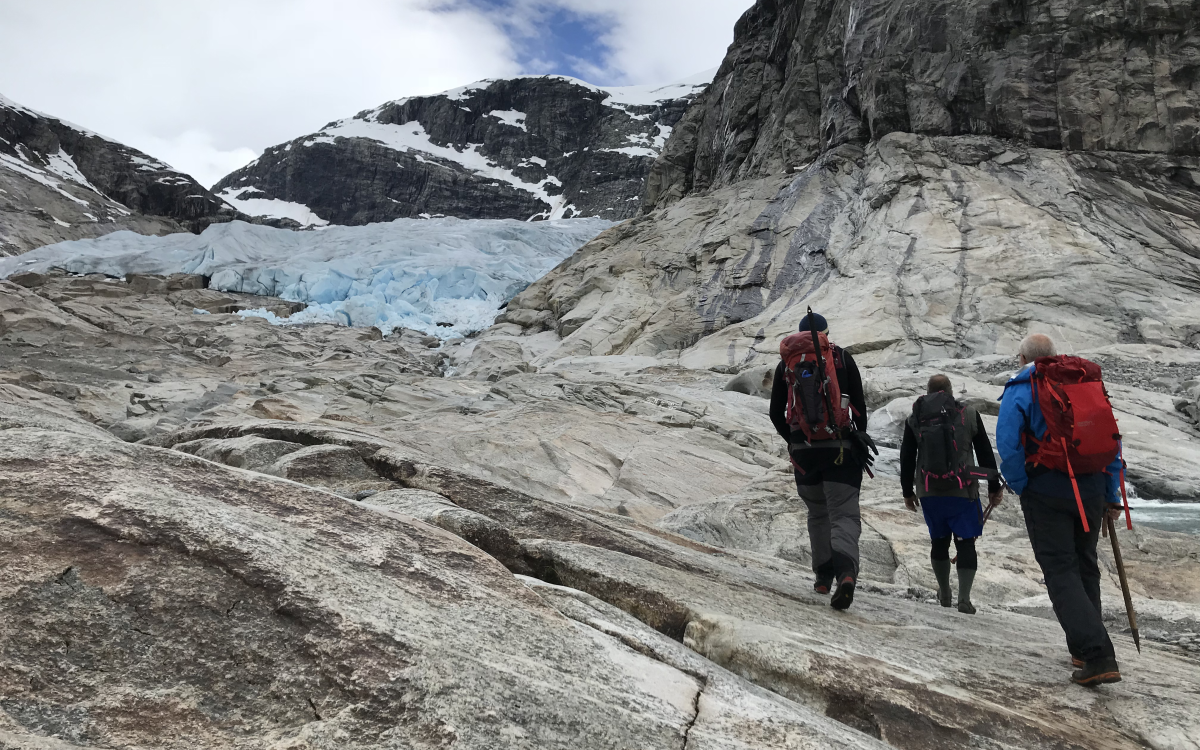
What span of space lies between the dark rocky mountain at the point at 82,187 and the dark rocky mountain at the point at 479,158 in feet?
60.5

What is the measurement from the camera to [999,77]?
92.2 feet

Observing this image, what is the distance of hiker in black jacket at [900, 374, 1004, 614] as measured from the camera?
5016mm

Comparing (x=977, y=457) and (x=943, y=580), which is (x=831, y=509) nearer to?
(x=943, y=580)

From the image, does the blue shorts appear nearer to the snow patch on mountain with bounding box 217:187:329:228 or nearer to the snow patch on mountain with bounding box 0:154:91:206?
the snow patch on mountain with bounding box 0:154:91:206

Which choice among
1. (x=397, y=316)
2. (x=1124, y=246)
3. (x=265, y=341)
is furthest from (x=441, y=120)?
(x=1124, y=246)

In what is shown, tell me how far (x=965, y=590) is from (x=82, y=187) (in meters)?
99.8

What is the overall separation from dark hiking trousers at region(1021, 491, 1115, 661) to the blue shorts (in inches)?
54.5

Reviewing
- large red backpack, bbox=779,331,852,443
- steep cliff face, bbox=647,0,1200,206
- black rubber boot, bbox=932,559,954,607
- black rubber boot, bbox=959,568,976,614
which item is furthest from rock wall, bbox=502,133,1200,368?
large red backpack, bbox=779,331,852,443

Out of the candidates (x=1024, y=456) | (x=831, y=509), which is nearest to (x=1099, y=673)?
(x=1024, y=456)

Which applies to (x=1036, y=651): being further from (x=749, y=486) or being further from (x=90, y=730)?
(x=749, y=486)

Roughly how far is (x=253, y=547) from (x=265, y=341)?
26720 millimetres

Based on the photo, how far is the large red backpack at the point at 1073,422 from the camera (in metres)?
3.43

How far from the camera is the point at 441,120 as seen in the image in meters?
134

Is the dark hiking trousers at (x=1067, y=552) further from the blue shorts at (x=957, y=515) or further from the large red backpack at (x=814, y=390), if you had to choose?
the blue shorts at (x=957, y=515)
